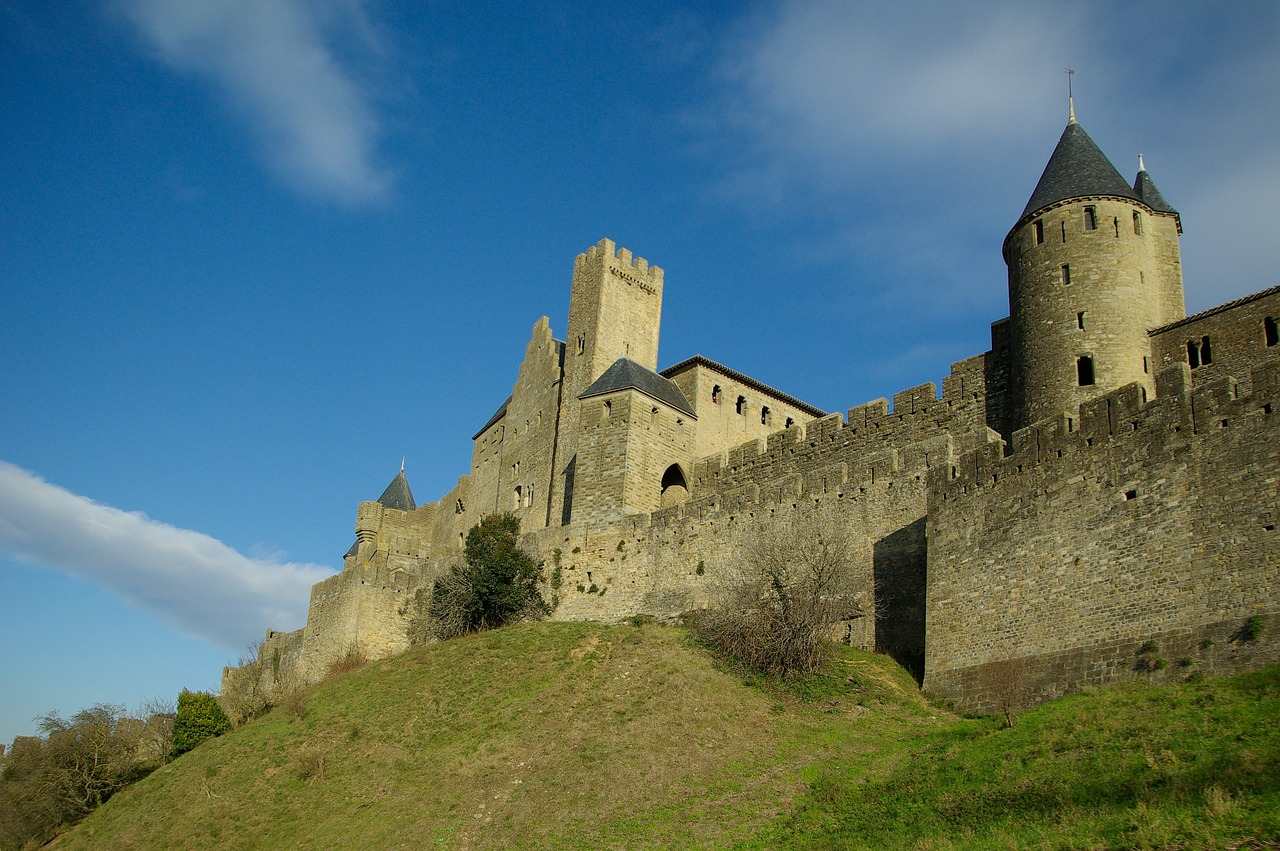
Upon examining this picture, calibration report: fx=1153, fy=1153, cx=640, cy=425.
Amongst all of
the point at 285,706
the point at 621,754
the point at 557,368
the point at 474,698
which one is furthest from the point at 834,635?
the point at 557,368

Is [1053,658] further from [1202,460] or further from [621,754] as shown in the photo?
[621,754]

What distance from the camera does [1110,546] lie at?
21.0m

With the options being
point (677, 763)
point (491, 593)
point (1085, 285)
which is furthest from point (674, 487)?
point (677, 763)

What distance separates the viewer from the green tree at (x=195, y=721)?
35938 mm

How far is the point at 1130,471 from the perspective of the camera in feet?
69.2

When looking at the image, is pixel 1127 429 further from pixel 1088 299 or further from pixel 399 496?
pixel 399 496

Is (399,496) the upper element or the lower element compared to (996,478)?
upper

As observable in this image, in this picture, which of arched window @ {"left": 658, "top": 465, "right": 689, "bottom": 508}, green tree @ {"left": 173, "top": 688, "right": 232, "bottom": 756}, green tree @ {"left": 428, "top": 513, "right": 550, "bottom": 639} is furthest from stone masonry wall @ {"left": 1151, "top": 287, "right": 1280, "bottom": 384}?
green tree @ {"left": 173, "top": 688, "right": 232, "bottom": 756}

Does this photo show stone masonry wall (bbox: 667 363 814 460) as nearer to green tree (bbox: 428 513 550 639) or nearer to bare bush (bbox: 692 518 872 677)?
green tree (bbox: 428 513 550 639)

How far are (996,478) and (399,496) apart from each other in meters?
37.4

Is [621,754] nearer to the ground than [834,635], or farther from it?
nearer to the ground

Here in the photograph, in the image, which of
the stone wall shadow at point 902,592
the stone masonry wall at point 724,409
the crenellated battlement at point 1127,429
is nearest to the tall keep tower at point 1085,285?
the crenellated battlement at point 1127,429

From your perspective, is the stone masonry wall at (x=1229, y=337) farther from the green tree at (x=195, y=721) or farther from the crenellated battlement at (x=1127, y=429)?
the green tree at (x=195, y=721)

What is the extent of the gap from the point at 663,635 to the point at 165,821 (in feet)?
44.6
